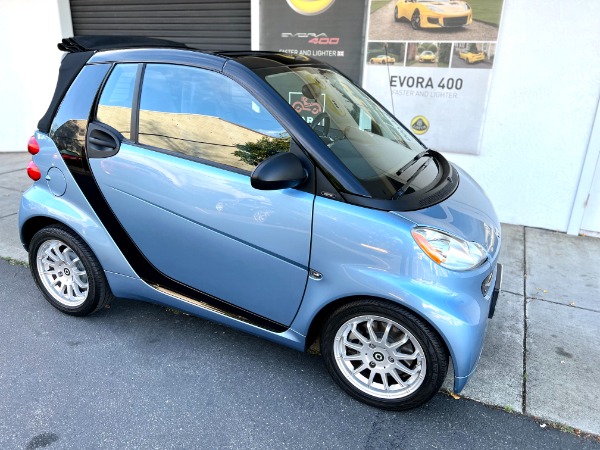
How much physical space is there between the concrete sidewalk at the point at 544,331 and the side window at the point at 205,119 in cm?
174

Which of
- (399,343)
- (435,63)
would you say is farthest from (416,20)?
(399,343)

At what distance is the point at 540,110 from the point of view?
15.1ft

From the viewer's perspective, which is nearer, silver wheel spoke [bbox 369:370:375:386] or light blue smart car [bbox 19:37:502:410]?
light blue smart car [bbox 19:37:502:410]

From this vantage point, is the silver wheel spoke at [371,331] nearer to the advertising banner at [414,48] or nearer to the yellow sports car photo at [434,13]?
the advertising banner at [414,48]

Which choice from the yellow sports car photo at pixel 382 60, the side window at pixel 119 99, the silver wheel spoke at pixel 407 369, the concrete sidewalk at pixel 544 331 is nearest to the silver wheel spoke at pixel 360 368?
the silver wheel spoke at pixel 407 369

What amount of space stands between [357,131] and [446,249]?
936 mm

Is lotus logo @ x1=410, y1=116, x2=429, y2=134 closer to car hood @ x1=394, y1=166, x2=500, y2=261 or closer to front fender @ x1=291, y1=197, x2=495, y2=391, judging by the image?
car hood @ x1=394, y1=166, x2=500, y2=261

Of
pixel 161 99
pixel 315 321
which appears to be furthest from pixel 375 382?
pixel 161 99

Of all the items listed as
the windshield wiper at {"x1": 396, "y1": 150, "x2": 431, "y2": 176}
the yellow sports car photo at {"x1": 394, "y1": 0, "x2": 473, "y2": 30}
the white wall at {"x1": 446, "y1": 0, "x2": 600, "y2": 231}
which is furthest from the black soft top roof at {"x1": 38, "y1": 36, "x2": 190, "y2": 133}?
the white wall at {"x1": 446, "y1": 0, "x2": 600, "y2": 231}

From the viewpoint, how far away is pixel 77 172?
2852 mm

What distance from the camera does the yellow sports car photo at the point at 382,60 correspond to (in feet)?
16.7

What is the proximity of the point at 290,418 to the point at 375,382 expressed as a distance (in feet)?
1.62

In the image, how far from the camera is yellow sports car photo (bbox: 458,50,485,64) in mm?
4680

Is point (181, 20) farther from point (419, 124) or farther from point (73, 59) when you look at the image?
point (73, 59)
